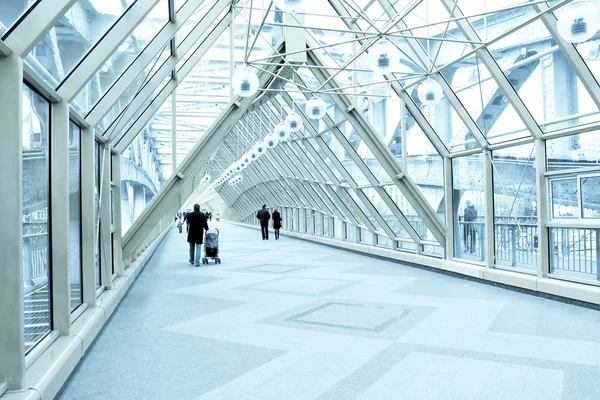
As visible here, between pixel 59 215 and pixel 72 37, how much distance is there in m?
1.78

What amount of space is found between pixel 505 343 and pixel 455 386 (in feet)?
5.38

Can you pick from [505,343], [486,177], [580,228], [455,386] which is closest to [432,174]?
[486,177]

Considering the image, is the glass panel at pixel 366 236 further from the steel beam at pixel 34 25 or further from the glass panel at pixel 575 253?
the steel beam at pixel 34 25

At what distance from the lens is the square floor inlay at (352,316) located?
664 centimetres

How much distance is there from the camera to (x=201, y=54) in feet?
33.2

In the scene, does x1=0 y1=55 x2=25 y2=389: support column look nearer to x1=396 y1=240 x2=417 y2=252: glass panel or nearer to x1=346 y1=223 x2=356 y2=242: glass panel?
x1=396 y1=240 x2=417 y2=252: glass panel

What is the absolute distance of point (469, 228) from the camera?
11.3 metres

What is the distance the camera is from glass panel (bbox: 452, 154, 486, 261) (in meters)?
10.8

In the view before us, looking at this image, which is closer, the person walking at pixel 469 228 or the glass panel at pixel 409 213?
the person walking at pixel 469 228

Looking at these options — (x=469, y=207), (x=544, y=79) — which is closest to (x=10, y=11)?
(x=544, y=79)

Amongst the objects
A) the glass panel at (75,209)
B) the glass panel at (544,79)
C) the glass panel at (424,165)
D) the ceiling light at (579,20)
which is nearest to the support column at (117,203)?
the glass panel at (75,209)

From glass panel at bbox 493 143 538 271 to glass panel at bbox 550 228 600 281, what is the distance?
1.61 ft

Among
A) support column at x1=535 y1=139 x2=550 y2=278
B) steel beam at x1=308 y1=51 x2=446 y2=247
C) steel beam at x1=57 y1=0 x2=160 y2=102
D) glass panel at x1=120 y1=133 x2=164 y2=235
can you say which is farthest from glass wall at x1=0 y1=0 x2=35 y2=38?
steel beam at x1=308 y1=51 x2=446 y2=247

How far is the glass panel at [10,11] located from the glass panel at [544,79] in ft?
21.8
